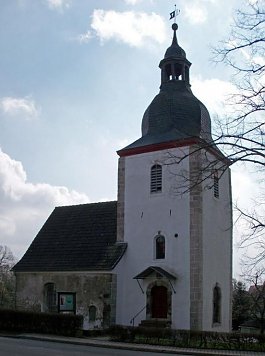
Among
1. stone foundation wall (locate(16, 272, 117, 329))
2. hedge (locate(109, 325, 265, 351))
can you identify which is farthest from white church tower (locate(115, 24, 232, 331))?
hedge (locate(109, 325, 265, 351))

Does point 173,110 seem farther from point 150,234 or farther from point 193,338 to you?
point 193,338

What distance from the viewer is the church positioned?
2533cm

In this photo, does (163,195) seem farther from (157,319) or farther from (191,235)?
(157,319)

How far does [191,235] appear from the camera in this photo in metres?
25.3

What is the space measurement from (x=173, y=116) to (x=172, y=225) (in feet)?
19.4

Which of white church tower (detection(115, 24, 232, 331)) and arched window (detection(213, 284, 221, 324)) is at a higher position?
white church tower (detection(115, 24, 232, 331))

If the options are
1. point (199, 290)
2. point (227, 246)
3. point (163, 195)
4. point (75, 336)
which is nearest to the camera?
point (75, 336)

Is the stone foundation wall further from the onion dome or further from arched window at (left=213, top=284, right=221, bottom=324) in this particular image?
the onion dome

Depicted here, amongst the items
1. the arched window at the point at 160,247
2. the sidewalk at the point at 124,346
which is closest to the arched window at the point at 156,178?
the arched window at the point at 160,247

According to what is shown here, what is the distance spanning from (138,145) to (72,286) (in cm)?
833

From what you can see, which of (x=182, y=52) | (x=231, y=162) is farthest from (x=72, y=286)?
(x=231, y=162)

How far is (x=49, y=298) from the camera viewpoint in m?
29.5

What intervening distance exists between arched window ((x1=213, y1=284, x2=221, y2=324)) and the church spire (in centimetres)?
1155

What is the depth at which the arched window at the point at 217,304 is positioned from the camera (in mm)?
26703
